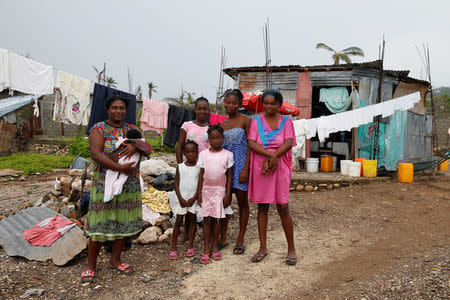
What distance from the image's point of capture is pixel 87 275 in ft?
8.67

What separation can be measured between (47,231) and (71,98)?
2.82 meters

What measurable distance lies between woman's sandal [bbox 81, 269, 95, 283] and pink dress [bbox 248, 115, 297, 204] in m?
1.65

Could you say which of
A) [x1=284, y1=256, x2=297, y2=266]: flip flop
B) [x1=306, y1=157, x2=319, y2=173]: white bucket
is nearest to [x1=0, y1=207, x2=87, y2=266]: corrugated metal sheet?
[x1=284, y1=256, x2=297, y2=266]: flip flop

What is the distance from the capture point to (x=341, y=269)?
115 inches

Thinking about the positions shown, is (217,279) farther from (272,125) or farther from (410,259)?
(410,259)

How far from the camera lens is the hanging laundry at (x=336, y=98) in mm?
9914

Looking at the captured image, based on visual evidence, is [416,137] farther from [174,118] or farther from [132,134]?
[132,134]

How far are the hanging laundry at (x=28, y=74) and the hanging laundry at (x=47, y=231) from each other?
2.46 m

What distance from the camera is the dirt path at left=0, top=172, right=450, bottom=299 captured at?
8.10 ft

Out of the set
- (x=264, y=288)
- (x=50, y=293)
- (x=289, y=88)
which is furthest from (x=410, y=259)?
(x=289, y=88)

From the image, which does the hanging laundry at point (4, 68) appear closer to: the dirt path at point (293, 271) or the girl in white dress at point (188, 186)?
the dirt path at point (293, 271)

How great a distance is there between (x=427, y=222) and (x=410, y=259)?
217cm

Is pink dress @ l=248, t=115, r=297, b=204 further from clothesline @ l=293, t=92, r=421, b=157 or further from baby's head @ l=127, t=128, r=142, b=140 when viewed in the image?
clothesline @ l=293, t=92, r=421, b=157

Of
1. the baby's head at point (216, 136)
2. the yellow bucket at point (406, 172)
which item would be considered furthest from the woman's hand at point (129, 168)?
the yellow bucket at point (406, 172)
